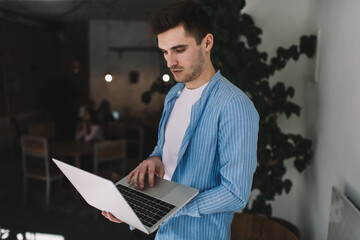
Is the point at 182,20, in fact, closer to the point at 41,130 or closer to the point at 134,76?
the point at 41,130

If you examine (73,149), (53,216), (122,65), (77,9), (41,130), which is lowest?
(53,216)

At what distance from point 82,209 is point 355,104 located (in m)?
3.43

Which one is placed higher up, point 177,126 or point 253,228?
point 177,126

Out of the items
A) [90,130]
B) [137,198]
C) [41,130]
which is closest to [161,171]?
[137,198]

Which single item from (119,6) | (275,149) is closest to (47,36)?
(119,6)

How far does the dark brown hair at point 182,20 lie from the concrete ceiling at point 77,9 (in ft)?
18.1

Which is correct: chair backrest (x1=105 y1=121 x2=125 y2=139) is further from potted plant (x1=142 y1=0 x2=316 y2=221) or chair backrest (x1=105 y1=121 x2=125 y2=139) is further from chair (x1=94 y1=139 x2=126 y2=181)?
potted plant (x1=142 y1=0 x2=316 y2=221)

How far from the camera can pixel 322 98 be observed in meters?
2.12

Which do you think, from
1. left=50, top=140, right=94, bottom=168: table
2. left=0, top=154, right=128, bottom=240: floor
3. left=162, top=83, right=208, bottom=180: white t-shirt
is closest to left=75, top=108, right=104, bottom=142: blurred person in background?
left=50, top=140, right=94, bottom=168: table

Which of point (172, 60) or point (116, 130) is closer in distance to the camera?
point (172, 60)

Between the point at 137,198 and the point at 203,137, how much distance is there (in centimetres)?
31

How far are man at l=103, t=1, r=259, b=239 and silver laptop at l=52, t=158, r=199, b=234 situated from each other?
5cm

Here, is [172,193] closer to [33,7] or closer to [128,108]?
[33,7]

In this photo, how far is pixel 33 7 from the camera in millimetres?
6938
